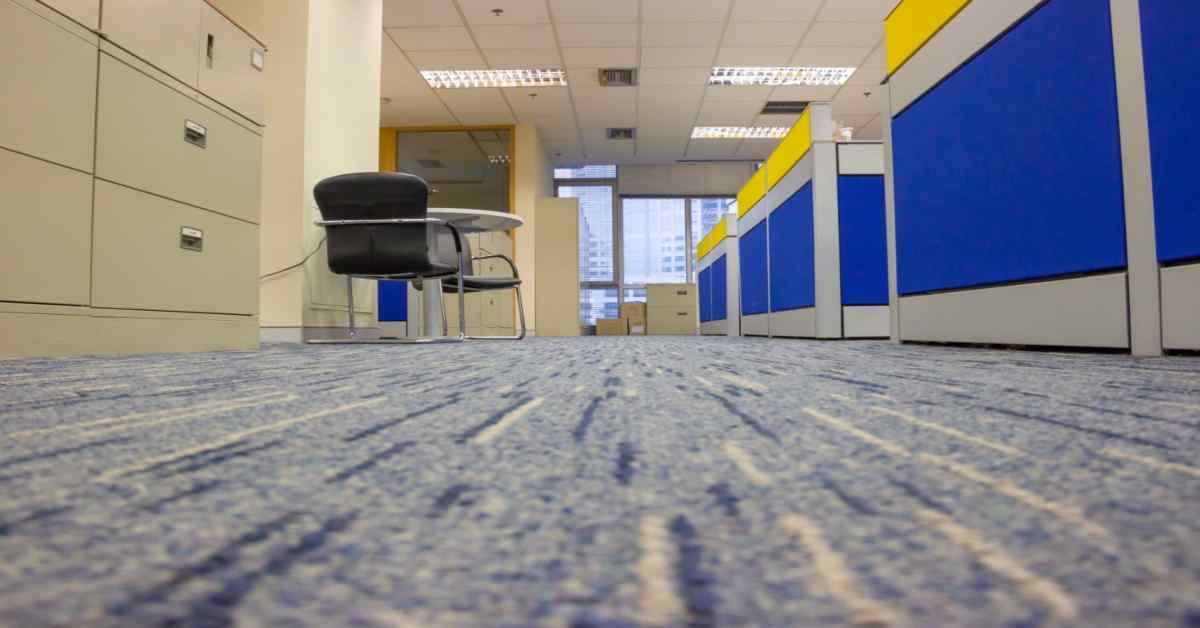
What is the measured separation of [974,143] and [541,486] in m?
1.62

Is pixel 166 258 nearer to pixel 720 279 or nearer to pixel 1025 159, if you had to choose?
pixel 1025 159

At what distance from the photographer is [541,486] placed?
8.0 inches

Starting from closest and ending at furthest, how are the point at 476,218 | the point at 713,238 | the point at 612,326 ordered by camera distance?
1. the point at 476,218
2. the point at 713,238
3. the point at 612,326

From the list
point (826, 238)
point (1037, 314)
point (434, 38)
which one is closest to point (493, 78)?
point (434, 38)

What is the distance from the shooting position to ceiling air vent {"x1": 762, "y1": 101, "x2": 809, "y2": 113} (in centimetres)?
604

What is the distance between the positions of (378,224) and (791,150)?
1994 mm

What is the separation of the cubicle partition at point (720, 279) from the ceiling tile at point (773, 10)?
141 cm

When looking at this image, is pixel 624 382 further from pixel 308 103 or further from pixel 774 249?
pixel 774 249

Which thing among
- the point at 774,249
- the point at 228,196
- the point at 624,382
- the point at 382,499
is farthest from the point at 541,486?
the point at 774,249

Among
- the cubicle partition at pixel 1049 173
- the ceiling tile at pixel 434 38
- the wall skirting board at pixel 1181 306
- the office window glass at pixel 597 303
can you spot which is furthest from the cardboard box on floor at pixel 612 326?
the wall skirting board at pixel 1181 306

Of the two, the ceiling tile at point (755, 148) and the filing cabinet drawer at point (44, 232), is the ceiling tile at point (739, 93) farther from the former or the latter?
the filing cabinet drawer at point (44, 232)

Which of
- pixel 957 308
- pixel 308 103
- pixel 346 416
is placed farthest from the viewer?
pixel 308 103

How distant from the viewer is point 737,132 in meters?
6.83

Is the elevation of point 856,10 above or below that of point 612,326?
above
